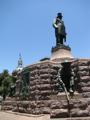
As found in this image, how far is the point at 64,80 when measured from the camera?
17.6m

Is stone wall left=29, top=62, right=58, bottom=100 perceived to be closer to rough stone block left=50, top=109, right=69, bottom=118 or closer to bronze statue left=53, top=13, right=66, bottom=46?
bronze statue left=53, top=13, right=66, bottom=46

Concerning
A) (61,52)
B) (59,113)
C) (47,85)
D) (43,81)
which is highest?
(61,52)

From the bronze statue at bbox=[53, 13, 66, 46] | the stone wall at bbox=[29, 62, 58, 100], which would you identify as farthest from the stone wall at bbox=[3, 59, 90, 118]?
the bronze statue at bbox=[53, 13, 66, 46]

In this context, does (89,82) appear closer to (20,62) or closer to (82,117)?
(82,117)

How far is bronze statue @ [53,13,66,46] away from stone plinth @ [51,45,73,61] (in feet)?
1.95

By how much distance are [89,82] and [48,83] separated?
2.78 metres

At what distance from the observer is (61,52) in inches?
848

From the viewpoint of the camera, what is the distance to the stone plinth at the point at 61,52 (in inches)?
836

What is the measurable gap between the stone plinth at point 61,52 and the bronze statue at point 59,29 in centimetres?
59

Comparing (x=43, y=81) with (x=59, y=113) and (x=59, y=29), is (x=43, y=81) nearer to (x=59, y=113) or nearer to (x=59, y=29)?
(x=59, y=113)

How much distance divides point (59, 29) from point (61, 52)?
221cm

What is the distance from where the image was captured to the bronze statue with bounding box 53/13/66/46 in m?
22.5

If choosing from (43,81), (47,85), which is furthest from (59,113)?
(43,81)

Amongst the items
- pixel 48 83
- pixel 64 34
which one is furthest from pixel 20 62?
pixel 48 83
